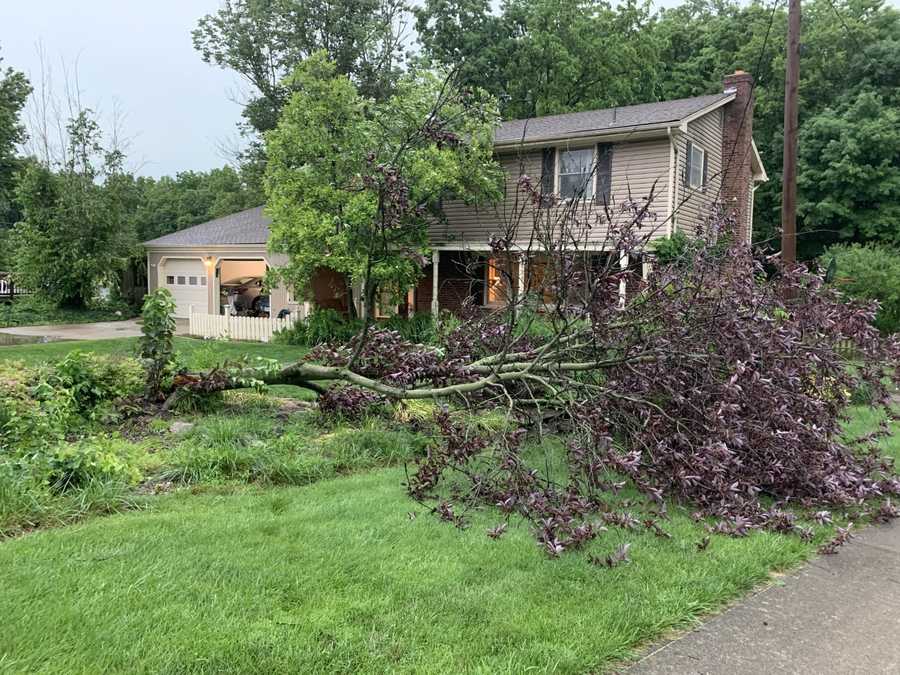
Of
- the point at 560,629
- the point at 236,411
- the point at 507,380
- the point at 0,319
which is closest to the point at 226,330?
the point at 0,319

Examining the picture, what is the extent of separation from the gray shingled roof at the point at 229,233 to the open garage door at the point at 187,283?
674mm

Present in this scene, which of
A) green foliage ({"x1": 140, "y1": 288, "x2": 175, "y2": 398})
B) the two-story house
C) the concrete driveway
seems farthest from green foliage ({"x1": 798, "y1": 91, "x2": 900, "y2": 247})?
green foliage ({"x1": 140, "y1": 288, "x2": 175, "y2": 398})

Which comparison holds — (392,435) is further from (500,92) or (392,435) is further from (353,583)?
(500,92)

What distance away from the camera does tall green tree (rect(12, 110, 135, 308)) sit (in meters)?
20.5

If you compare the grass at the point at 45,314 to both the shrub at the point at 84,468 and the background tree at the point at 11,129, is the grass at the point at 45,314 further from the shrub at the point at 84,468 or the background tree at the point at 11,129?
the shrub at the point at 84,468

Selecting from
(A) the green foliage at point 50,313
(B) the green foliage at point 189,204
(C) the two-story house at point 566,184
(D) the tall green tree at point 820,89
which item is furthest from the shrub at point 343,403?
(B) the green foliage at point 189,204

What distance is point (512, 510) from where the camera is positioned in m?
4.11

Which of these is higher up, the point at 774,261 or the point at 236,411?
the point at 774,261

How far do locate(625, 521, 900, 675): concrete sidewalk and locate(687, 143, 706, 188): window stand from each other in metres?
12.9

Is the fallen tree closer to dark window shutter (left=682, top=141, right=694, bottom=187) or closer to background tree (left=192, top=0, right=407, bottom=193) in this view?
dark window shutter (left=682, top=141, right=694, bottom=187)

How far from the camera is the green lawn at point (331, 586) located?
8.30ft

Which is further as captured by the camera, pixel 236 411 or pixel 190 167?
pixel 190 167

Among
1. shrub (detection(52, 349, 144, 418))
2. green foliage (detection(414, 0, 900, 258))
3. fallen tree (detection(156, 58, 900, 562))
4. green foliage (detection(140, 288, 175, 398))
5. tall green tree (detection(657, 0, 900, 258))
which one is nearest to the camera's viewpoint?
fallen tree (detection(156, 58, 900, 562))

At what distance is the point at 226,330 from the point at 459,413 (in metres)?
11.1
